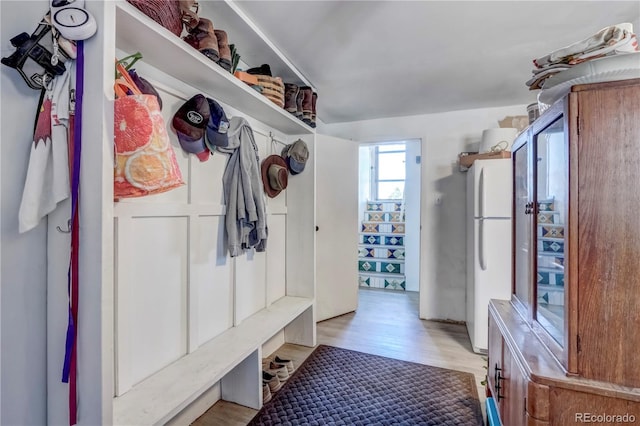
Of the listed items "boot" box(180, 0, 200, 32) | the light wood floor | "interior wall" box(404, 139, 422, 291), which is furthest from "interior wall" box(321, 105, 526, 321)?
"boot" box(180, 0, 200, 32)

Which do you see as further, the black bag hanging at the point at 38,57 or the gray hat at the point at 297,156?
the gray hat at the point at 297,156

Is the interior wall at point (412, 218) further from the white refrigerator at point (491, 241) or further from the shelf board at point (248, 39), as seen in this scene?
the shelf board at point (248, 39)

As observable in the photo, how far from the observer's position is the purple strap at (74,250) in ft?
2.93

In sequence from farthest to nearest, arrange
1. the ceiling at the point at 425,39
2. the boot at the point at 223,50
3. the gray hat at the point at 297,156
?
the gray hat at the point at 297,156, the ceiling at the point at 425,39, the boot at the point at 223,50

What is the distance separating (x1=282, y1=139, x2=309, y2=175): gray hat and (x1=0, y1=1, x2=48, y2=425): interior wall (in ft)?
5.86

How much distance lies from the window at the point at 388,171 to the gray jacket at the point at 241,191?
12.8ft

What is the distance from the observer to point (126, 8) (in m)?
1.01

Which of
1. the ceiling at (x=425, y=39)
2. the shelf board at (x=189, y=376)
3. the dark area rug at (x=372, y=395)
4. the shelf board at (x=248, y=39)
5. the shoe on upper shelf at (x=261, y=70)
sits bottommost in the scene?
the dark area rug at (x=372, y=395)

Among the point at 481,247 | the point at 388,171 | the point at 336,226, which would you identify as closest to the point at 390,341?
the point at 481,247

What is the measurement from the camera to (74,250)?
896mm

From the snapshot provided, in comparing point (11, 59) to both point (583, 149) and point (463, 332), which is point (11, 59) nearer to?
point (583, 149)

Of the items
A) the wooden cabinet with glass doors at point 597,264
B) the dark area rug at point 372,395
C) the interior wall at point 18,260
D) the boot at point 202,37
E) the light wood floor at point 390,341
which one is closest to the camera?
the wooden cabinet with glass doors at point 597,264

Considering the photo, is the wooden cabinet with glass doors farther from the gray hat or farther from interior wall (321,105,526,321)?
interior wall (321,105,526,321)

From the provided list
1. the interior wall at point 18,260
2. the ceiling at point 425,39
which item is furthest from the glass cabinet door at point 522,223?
the interior wall at point 18,260
